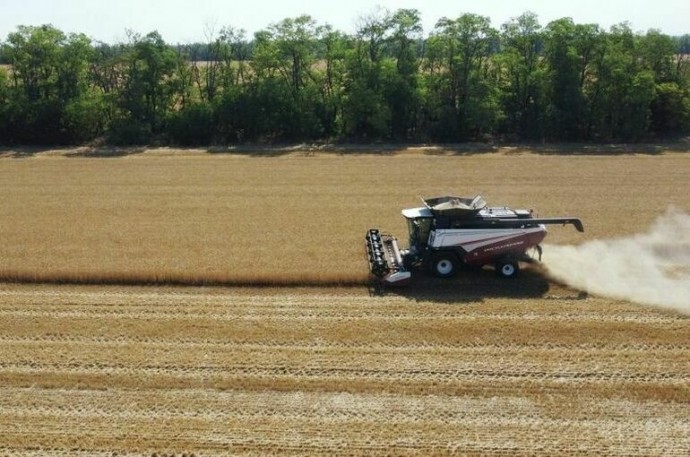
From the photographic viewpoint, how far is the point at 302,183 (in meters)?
32.6

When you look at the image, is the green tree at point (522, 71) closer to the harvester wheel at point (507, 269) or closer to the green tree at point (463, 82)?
the green tree at point (463, 82)

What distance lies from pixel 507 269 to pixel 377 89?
32093 mm

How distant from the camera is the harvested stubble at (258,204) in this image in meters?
20.1

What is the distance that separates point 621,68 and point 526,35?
712 centimetres

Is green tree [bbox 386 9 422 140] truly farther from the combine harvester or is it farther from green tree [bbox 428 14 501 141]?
the combine harvester

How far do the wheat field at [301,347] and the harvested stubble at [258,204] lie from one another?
141mm

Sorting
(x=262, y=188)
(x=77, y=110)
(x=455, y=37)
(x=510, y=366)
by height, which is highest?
(x=455, y=37)

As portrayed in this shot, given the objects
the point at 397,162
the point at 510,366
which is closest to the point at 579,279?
the point at 510,366

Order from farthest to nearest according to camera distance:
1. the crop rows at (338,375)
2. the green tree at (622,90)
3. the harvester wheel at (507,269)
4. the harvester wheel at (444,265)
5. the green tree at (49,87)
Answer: the green tree at (49,87) → the green tree at (622,90) → the harvester wheel at (507,269) → the harvester wheel at (444,265) → the crop rows at (338,375)

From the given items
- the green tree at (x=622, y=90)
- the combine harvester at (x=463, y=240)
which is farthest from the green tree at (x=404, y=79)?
the combine harvester at (x=463, y=240)

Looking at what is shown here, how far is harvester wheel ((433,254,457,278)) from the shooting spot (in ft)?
59.4

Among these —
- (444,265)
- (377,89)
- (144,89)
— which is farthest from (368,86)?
Result: (444,265)

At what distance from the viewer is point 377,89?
48.5m

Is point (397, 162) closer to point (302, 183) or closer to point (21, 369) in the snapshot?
point (302, 183)
